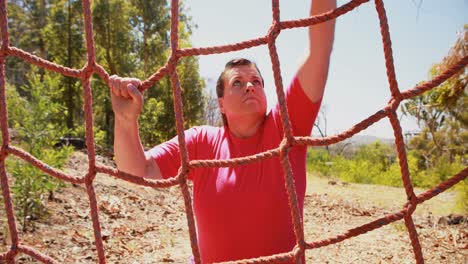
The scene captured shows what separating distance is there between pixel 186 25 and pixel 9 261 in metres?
11.3

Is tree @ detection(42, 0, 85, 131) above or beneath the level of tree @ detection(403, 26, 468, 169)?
above

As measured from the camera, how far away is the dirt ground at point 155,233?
3.02 m

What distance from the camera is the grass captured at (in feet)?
20.2

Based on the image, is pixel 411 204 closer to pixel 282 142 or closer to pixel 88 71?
pixel 282 142

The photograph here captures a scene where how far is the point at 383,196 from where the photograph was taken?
24.0 ft

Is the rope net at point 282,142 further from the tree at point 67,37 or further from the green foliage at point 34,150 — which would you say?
the tree at point 67,37

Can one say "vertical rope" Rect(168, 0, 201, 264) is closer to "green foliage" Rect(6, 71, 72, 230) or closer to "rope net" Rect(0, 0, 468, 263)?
"rope net" Rect(0, 0, 468, 263)

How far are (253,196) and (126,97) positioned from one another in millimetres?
459

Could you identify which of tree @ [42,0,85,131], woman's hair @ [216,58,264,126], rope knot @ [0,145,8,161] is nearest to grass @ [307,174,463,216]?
woman's hair @ [216,58,264,126]

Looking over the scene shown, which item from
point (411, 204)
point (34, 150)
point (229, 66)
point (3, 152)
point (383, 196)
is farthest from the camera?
point (383, 196)

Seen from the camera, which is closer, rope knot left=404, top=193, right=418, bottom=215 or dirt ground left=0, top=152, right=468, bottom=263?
rope knot left=404, top=193, right=418, bottom=215

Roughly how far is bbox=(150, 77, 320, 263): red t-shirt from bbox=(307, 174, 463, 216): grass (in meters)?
4.96

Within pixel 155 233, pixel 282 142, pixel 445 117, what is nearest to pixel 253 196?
pixel 282 142

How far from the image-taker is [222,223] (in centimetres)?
120
